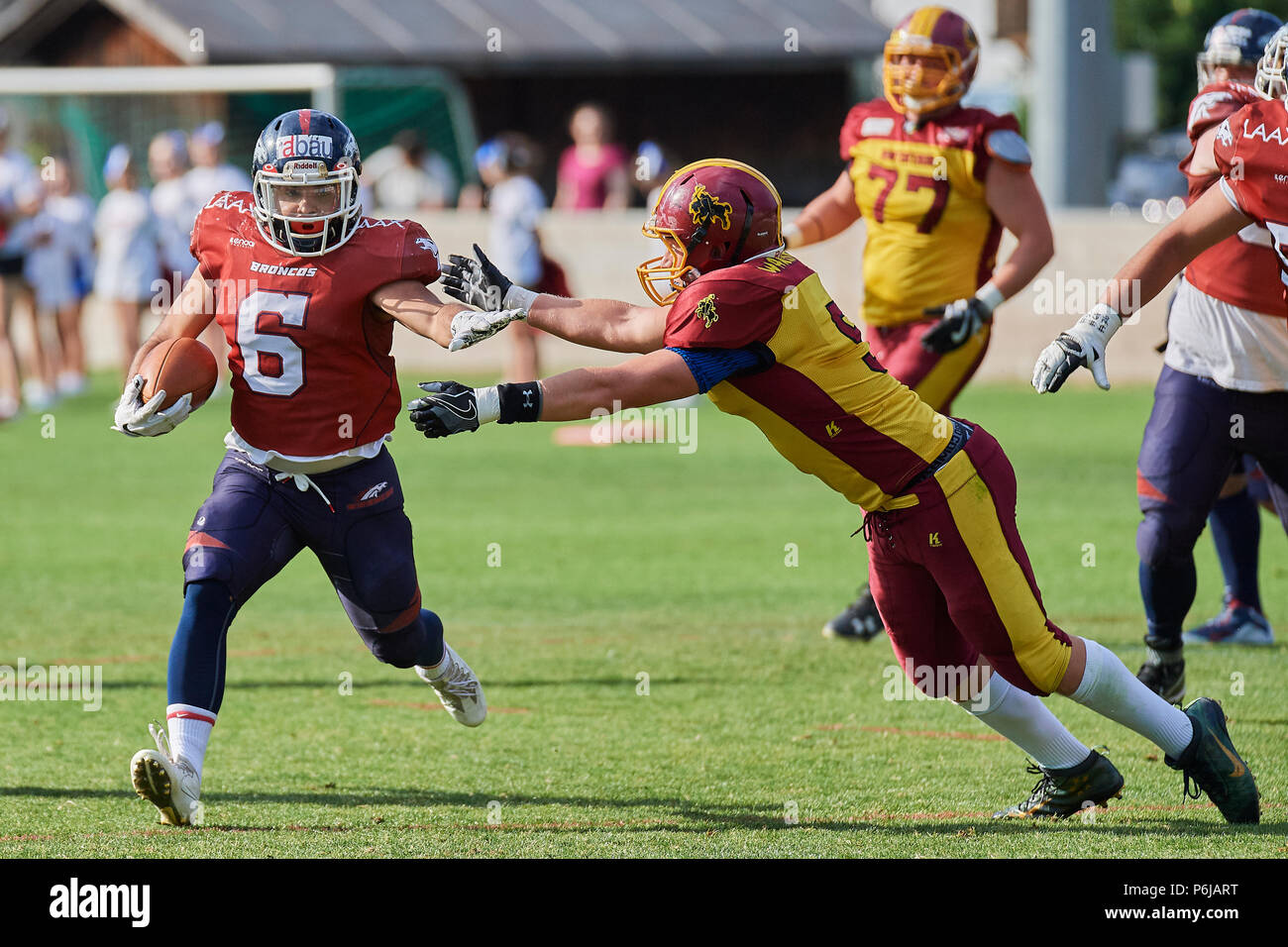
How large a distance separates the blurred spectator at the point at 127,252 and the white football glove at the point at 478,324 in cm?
1103

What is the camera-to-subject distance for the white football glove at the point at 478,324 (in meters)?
4.17

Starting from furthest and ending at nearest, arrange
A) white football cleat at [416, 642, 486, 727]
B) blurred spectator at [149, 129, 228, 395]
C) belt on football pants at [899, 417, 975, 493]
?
blurred spectator at [149, 129, 228, 395] → white football cleat at [416, 642, 486, 727] → belt on football pants at [899, 417, 975, 493]

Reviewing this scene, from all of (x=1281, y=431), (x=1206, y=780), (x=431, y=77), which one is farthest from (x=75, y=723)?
(x=431, y=77)

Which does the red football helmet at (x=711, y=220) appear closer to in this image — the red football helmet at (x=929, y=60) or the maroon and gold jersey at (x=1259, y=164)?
the maroon and gold jersey at (x=1259, y=164)

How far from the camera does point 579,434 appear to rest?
12.9 meters

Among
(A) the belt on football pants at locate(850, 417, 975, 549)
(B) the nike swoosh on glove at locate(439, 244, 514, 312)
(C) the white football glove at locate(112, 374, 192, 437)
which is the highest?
(B) the nike swoosh on glove at locate(439, 244, 514, 312)

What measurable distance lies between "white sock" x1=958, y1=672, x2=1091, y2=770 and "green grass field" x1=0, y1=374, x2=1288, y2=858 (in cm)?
18

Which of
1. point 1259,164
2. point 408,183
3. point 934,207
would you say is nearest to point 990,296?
point 934,207

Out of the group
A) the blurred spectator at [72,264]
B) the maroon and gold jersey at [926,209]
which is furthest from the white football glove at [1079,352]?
the blurred spectator at [72,264]

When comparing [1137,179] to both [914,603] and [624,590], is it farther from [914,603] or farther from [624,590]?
[914,603]

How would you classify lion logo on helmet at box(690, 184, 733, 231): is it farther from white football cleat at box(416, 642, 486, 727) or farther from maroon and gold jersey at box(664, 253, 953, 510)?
white football cleat at box(416, 642, 486, 727)

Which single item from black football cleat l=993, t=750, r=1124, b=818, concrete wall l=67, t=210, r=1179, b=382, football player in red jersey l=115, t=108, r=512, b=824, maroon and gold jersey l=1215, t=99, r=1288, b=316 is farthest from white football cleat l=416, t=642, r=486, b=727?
concrete wall l=67, t=210, r=1179, b=382

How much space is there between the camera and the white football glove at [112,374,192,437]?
183 inches

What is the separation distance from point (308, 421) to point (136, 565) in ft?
13.4
